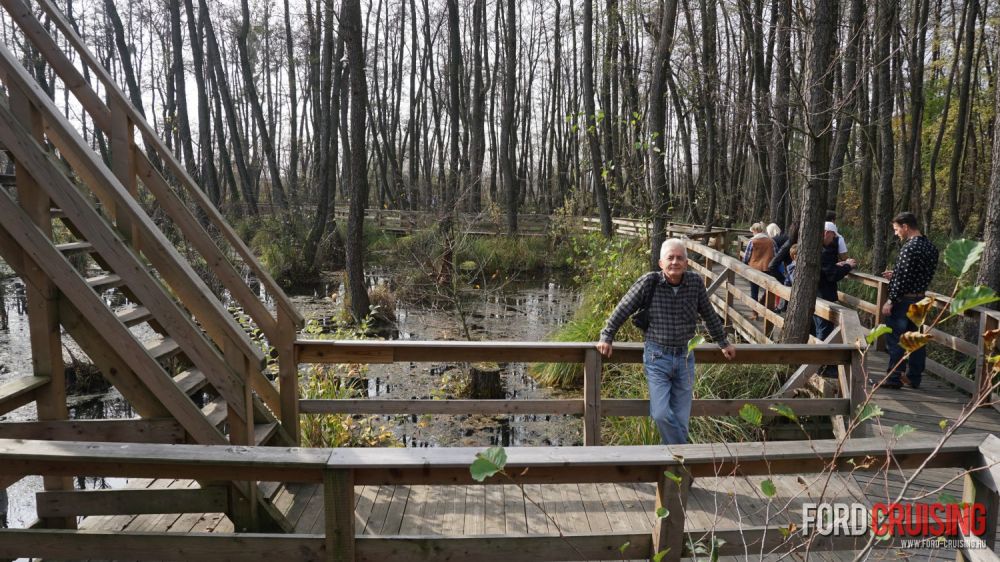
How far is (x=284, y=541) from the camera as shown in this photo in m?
2.61

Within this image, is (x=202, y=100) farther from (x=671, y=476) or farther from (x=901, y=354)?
(x=671, y=476)

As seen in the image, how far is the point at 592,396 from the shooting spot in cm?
460

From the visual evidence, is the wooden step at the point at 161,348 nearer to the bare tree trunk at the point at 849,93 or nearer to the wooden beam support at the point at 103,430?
the wooden beam support at the point at 103,430

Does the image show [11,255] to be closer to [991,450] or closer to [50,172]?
[50,172]

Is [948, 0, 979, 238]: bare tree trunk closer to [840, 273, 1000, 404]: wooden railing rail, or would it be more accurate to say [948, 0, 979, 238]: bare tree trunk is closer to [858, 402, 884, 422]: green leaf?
[840, 273, 1000, 404]: wooden railing rail

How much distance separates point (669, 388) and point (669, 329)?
1.34ft

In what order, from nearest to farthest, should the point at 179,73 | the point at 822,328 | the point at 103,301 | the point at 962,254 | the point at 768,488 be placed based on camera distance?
1. the point at 962,254
2. the point at 768,488
3. the point at 103,301
4. the point at 822,328
5. the point at 179,73

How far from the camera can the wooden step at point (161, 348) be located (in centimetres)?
418

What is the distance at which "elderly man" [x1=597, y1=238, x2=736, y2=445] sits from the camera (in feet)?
14.0

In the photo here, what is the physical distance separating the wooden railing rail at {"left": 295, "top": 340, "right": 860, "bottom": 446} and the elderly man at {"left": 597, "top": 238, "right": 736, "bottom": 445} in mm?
337

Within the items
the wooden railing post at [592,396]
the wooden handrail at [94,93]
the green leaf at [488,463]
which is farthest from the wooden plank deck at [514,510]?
the green leaf at [488,463]

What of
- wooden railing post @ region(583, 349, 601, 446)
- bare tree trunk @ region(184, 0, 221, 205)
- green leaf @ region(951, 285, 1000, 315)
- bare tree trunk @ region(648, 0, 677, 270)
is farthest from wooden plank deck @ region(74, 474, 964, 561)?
bare tree trunk @ region(184, 0, 221, 205)

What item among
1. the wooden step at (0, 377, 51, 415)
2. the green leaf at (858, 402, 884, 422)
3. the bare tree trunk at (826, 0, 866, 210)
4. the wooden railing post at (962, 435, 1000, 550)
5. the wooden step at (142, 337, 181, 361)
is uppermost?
the bare tree trunk at (826, 0, 866, 210)

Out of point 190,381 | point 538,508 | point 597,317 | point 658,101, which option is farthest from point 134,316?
point 658,101
